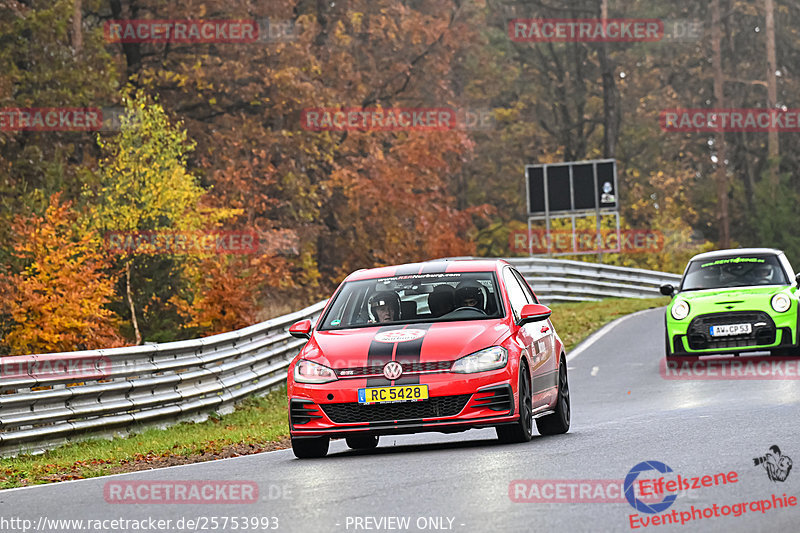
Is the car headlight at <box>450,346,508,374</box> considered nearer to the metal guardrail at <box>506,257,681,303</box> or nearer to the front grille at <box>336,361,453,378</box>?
the front grille at <box>336,361,453,378</box>

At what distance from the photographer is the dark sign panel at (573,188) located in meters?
48.4

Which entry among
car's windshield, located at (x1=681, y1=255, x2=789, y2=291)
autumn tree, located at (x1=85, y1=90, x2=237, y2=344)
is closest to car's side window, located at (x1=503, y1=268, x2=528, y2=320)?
car's windshield, located at (x1=681, y1=255, x2=789, y2=291)

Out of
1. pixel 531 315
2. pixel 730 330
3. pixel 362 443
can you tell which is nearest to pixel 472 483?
pixel 531 315

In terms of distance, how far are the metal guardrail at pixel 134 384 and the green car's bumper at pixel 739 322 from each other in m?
5.77

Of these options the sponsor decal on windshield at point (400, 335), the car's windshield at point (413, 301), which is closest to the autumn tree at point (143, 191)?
the car's windshield at point (413, 301)

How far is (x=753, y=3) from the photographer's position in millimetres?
76188

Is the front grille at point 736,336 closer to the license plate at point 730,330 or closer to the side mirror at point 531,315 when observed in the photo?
the license plate at point 730,330

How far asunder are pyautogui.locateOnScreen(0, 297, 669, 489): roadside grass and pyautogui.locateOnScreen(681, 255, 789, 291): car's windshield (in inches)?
243

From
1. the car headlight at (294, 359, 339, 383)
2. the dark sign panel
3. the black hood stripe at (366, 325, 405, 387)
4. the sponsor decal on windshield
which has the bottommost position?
the dark sign panel

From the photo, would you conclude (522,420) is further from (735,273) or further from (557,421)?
(735,273)

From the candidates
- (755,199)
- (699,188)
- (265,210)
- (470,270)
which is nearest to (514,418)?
(470,270)

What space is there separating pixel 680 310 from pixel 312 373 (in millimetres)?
9605

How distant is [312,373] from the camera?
38.4 ft

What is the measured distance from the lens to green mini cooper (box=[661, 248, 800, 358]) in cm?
1973
